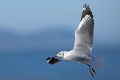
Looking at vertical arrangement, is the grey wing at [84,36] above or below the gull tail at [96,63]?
above

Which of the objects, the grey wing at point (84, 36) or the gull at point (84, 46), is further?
the grey wing at point (84, 36)

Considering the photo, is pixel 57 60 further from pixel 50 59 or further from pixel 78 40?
pixel 78 40

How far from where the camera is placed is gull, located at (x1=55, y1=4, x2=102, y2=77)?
2.16m

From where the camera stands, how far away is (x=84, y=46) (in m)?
2.29

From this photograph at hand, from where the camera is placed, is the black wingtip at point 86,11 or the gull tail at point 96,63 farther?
the black wingtip at point 86,11

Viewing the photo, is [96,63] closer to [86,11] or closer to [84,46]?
[84,46]

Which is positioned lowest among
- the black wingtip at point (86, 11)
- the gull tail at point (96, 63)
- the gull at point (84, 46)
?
the gull tail at point (96, 63)

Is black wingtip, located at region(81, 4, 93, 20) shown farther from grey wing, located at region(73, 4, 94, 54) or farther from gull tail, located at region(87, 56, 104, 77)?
gull tail, located at region(87, 56, 104, 77)

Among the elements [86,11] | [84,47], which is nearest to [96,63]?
[84,47]

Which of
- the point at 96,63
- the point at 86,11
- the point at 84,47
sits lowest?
the point at 96,63

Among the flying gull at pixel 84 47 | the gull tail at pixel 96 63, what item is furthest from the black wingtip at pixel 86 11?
the gull tail at pixel 96 63

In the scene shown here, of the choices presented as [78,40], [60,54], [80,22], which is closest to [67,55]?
[60,54]

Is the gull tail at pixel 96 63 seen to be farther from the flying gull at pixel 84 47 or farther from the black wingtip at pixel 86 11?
the black wingtip at pixel 86 11

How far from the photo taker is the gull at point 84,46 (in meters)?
2.16
